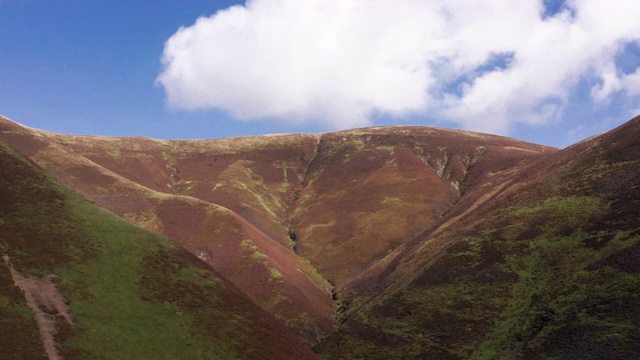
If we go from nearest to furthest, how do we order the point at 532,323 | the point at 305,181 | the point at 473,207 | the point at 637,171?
the point at 532,323
the point at 637,171
the point at 473,207
the point at 305,181

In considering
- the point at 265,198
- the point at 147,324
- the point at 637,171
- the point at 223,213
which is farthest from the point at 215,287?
the point at 265,198

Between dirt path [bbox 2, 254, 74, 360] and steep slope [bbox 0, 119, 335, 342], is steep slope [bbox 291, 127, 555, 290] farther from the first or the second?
dirt path [bbox 2, 254, 74, 360]

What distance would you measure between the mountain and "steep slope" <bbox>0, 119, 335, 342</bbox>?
38 cm

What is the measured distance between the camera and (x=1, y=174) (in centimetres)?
5603

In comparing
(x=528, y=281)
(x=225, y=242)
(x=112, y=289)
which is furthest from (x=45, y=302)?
(x=225, y=242)

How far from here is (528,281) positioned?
63312mm

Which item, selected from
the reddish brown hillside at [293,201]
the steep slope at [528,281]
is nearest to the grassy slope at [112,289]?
the steep slope at [528,281]

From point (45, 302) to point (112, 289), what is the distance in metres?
7.29

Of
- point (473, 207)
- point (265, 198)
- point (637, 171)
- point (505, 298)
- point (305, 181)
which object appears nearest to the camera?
point (505, 298)

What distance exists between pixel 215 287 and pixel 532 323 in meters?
38.6

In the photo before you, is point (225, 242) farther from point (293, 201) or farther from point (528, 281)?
point (293, 201)

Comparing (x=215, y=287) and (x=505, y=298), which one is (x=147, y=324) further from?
(x=505, y=298)

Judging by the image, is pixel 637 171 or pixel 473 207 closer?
pixel 637 171

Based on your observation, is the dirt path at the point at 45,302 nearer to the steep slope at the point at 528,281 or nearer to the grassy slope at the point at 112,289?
the grassy slope at the point at 112,289
